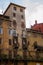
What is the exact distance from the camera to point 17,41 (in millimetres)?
42375

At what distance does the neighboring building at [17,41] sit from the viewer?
40125 millimetres

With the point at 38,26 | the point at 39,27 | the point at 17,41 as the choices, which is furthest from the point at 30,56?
the point at 38,26

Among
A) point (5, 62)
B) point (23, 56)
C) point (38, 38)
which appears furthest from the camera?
point (38, 38)

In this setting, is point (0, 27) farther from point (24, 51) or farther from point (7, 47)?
point (24, 51)

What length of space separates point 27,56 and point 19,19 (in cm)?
945

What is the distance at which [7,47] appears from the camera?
132 ft

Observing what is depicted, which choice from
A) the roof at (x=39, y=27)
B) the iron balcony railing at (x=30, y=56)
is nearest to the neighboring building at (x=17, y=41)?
the iron balcony railing at (x=30, y=56)

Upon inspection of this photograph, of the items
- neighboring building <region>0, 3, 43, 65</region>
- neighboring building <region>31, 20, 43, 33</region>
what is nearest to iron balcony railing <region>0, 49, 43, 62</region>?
neighboring building <region>0, 3, 43, 65</region>

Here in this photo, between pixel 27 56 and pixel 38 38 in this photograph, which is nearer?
pixel 27 56

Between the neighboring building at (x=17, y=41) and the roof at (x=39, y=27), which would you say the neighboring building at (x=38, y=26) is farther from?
the neighboring building at (x=17, y=41)

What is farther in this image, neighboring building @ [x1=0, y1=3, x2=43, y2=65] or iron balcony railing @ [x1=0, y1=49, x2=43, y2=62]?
iron balcony railing @ [x1=0, y1=49, x2=43, y2=62]

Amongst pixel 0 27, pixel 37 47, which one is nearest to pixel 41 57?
pixel 37 47

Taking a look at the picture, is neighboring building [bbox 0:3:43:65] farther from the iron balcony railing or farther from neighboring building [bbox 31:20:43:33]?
neighboring building [bbox 31:20:43:33]

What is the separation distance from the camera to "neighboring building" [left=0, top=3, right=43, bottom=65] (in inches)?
1580
